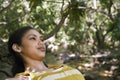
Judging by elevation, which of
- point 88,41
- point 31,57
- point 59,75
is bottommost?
point 88,41

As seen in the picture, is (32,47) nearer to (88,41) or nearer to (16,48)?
(16,48)

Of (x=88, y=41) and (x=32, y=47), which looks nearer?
(x=32, y=47)

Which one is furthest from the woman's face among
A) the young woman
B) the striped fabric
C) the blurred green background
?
the blurred green background

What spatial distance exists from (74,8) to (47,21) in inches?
212

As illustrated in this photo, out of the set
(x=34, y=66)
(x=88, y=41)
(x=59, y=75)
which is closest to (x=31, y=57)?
(x=34, y=66)

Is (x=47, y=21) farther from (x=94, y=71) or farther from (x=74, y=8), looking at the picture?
(x=74, y=8)

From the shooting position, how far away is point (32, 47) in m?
2.41

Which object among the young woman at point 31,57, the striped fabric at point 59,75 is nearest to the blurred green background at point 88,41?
the young woman at point 31,57

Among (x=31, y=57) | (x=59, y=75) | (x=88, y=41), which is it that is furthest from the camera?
(x=88, y=41)

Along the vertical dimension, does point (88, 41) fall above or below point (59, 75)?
below

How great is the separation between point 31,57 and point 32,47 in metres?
0.08

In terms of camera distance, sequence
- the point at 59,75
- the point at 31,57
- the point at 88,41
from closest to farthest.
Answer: the point at 59,75
the point at 31,57
the point at 88,41

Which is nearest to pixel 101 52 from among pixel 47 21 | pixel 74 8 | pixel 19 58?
pixel 47 21

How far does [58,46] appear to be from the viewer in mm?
16906
